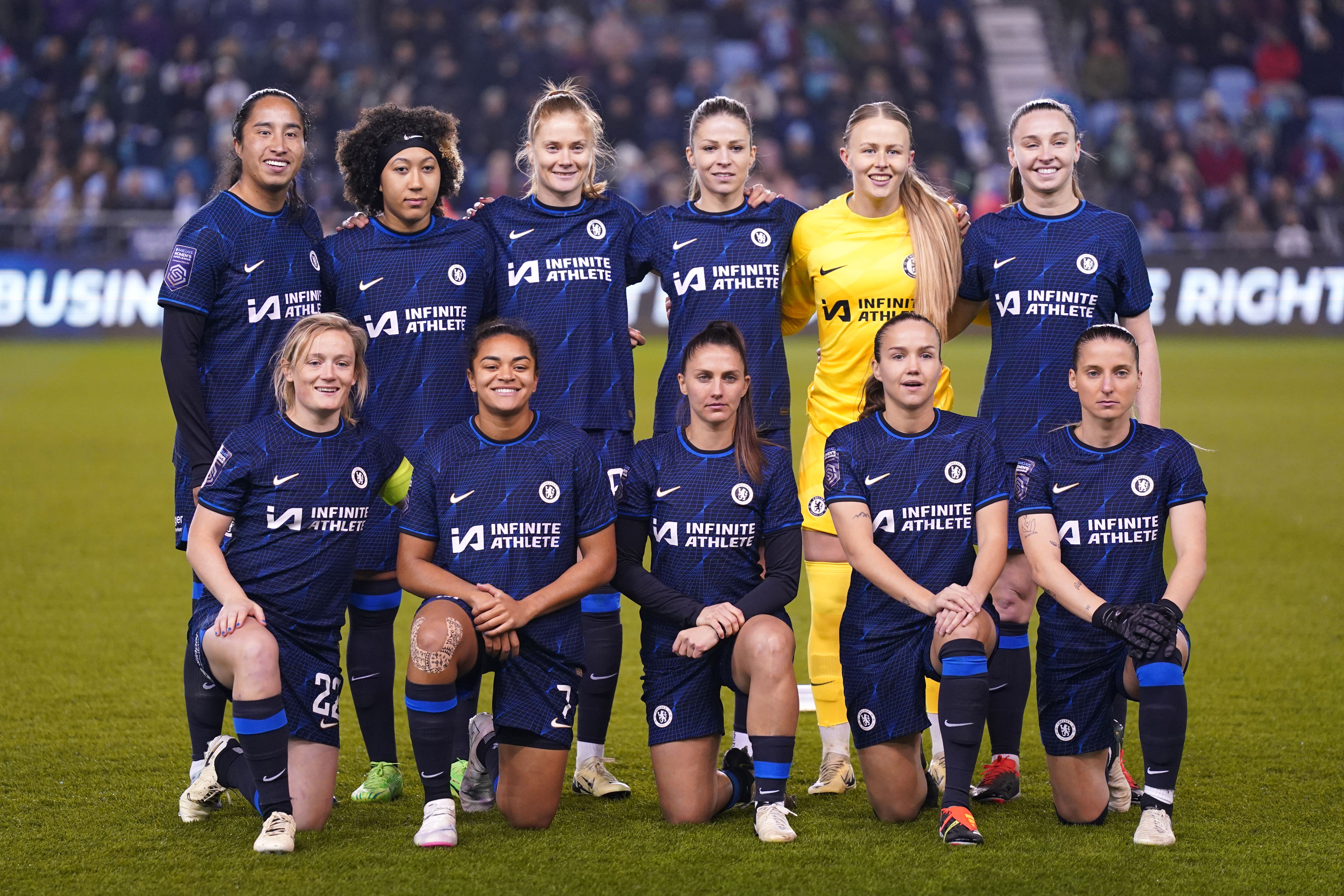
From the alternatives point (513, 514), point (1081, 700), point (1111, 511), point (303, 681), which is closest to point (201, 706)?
point (303, 681)

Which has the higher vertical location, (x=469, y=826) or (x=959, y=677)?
(x=959, y=677)

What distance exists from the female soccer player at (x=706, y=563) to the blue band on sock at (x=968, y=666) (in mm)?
431

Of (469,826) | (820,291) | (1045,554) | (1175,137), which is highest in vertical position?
(1175,137)

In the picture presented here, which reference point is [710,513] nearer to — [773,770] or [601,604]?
[601,604]

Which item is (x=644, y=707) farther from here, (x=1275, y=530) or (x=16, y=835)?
(x=1275, y=530)

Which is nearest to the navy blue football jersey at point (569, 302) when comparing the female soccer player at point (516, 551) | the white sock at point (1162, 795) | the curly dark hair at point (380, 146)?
the curly dark hair at point (380, 146)

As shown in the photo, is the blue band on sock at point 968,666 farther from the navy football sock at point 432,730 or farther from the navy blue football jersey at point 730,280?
the navy football sock at point 432,730

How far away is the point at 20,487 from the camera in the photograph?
31.1 feet

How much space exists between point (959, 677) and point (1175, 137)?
63.6ft

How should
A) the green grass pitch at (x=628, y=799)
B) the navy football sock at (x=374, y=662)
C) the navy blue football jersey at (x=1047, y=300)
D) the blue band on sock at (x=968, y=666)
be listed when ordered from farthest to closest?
the navy blue football jersey at (x=1047, y=300) → the navy football sock at (x=374, y=662) → the blue band on sock at (x=968, y=666) → the green grass pitch at (x=628, y=799)

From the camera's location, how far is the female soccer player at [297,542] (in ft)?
12.9

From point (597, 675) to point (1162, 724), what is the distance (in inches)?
65.9

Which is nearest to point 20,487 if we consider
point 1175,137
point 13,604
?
point 13,604

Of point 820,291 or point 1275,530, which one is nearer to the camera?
point 820,291
